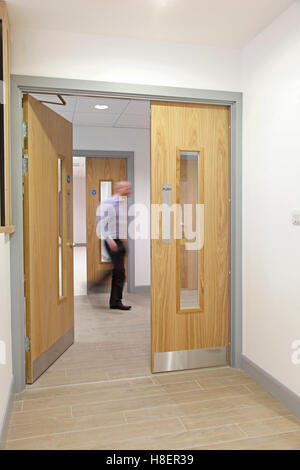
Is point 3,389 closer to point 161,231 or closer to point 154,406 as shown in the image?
point 154,406

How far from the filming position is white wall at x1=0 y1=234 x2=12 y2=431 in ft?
6.95

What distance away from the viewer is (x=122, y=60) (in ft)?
9.11

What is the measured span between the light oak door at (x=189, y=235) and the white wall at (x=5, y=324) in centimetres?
103

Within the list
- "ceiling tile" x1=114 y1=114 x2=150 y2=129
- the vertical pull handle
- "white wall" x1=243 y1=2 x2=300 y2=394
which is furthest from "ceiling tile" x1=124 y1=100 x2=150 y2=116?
the vertical pull handle

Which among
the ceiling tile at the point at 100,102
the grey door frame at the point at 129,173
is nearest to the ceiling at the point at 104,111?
the ceiling tile at the point at 100,102

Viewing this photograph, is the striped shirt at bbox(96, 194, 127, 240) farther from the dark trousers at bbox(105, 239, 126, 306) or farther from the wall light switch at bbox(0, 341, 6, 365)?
the wall light switch at bbox(0, 341, 6, 365)

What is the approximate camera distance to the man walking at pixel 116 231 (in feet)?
15.2

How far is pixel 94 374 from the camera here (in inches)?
117

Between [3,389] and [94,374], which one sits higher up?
[3,389]

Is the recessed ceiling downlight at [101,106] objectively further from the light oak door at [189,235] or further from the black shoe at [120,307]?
the black shoe at [120,307]

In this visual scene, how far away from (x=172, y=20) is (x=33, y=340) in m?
2.40

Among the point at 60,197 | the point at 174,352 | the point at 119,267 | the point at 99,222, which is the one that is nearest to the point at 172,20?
the point at 60,197

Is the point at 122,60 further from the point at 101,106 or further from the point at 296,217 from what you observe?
the point at 101,106

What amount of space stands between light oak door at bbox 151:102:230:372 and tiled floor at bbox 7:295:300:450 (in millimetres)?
262
